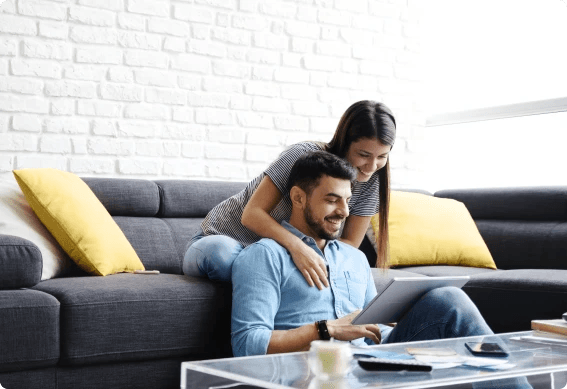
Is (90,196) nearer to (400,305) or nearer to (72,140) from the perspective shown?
(72,140)

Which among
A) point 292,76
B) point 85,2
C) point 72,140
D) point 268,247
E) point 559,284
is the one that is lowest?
point 559,284

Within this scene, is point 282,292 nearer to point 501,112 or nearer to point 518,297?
point 518,297

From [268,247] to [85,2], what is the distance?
191 cm

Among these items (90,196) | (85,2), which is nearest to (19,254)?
(90,196)

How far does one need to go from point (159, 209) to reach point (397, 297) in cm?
147

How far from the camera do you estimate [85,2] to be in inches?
135

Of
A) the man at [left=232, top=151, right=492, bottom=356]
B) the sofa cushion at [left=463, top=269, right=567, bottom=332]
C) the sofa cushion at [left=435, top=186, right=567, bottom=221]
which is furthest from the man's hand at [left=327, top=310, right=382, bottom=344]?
the sofa cushion at [left=435, top=186, right=567, bottom=221]

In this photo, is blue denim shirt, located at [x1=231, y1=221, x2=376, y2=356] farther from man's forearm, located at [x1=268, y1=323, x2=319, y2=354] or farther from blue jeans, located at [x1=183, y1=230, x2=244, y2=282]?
blue jeans, located at [x1=183, y1=230, x2=244, y2=282]

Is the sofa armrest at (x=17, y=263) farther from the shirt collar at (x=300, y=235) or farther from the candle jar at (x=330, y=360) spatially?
the candle jar at (x=330, y=360)

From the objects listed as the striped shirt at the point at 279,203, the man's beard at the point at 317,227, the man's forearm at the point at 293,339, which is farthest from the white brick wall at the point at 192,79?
the man's forearm at the point at 293,339

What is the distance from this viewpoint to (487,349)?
64.1 inches

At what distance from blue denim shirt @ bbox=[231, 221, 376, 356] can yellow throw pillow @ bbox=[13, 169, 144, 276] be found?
2.22 ft

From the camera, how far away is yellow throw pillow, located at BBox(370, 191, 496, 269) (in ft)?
11.0

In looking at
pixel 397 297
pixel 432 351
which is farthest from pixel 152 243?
pixel 432 351
